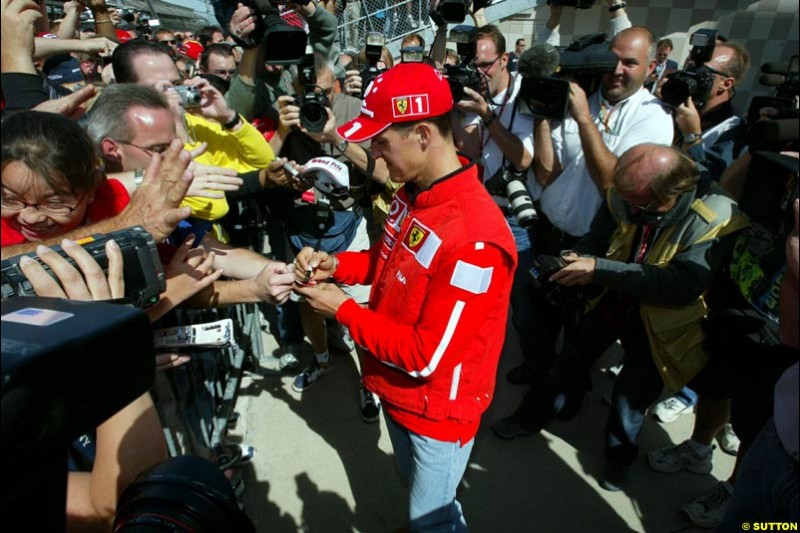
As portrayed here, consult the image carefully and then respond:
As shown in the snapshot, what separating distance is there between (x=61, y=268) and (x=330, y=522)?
201cm

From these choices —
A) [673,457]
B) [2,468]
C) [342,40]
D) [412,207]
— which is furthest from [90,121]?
[342,40]

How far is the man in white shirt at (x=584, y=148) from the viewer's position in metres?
2.84

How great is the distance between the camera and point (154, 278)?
1.39 metres

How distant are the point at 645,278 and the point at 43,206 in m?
2.46

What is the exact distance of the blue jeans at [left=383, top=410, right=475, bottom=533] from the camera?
1.87 m

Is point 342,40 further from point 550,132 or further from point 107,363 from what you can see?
point 107,363

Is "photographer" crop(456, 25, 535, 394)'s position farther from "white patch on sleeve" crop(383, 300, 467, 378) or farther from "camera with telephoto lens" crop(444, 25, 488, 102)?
"white patch on sleeve" crop(383, 300, 467, 378)

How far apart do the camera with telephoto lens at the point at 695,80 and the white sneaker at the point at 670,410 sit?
6.32ft

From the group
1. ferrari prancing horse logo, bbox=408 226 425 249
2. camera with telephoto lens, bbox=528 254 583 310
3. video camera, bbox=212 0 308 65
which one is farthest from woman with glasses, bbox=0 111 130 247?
camera with telephoto lens, bbox=528 254 583 310

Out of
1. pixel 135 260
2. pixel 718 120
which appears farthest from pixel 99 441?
pixel 718 120

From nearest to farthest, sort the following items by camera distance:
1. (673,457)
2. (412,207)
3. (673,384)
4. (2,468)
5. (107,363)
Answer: (2,468), (107,363), (412,207), (673,384), (673,457)

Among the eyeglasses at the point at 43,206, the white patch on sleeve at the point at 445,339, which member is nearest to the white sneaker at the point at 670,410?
the white patch on sleeve at the point at 445,339

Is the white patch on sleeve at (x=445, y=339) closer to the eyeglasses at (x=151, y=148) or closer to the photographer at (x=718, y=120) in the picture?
the eyeglasses at (x=151, y=148)

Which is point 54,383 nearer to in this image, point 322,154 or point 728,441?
point 322,154
